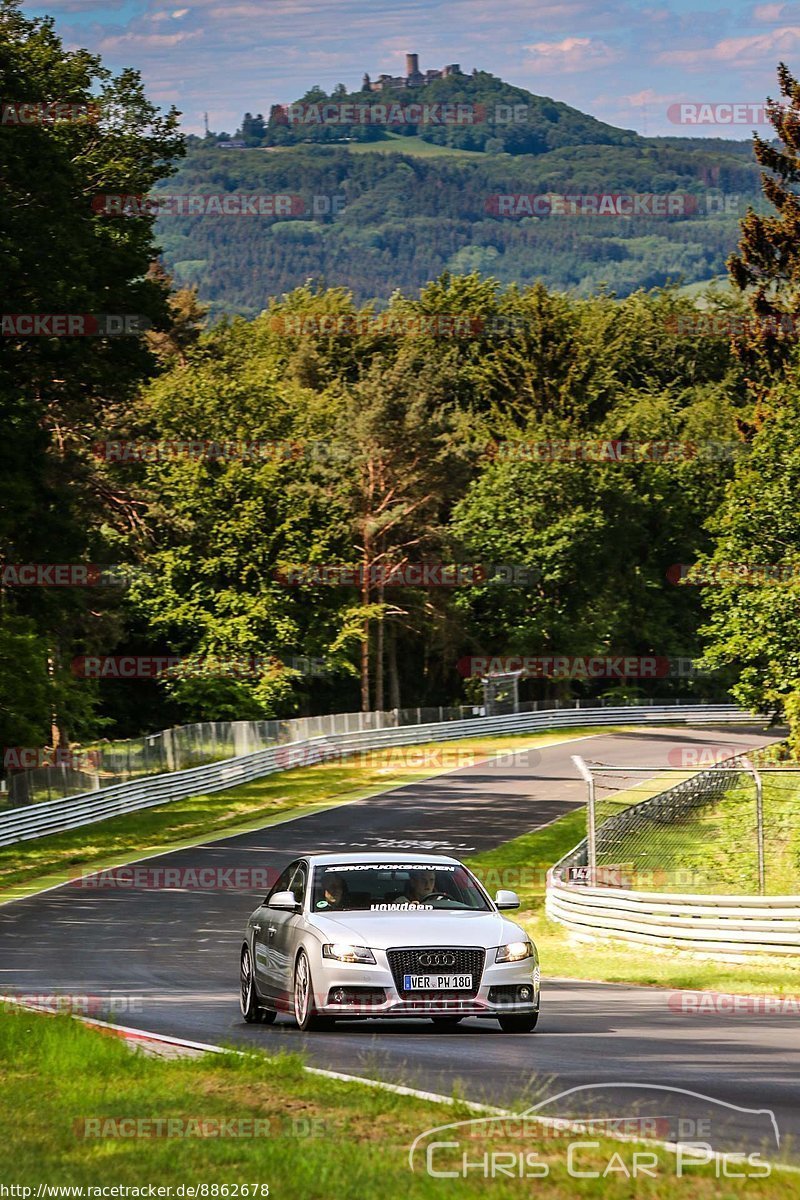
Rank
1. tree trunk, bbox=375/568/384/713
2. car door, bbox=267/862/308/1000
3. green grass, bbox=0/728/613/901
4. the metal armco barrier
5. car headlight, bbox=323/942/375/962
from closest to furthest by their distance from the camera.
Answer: car headlight, bbox=323/942/375/962, car door, bbox=267/862/308/1000, the metal armco barrier, green grass, bbox=0/728/613/901, tree trunk, bbox=375/568/384/713

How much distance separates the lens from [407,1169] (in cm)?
738

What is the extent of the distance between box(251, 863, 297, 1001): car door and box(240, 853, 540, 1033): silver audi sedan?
0.01 metres

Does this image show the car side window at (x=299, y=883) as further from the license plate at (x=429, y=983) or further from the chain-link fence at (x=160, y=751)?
the chain-link fence at (x=160, y=751)

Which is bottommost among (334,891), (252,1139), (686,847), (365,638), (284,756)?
(284,756)

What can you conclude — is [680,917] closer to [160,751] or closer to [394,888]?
[394,888]

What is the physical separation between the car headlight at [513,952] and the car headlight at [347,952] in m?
0.98

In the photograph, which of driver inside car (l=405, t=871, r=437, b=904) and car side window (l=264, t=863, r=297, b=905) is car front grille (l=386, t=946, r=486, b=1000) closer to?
driver inside car (l=405, t=871, r=437, b=904)

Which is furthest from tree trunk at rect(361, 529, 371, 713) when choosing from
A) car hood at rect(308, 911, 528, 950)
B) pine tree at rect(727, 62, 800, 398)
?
car hood at rect(308, 911, 528, 950)

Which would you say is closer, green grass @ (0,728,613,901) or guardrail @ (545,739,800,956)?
guardrail @ (545,739,800,956)

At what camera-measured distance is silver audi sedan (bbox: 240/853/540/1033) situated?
12.9m

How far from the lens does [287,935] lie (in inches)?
539

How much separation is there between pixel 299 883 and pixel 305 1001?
51.1 inches

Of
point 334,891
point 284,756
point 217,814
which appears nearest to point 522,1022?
point 334,891

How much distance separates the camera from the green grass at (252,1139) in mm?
7051
